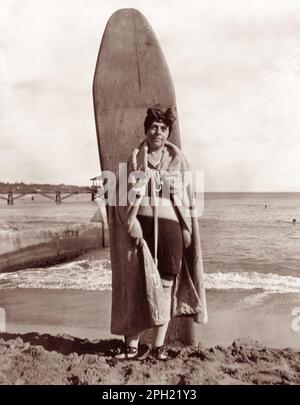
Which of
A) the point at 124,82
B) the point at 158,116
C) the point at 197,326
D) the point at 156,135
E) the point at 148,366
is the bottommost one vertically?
the point at 148,366

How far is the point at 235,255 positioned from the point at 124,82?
80.0 inches

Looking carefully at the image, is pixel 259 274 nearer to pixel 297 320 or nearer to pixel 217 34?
pixel 297 320

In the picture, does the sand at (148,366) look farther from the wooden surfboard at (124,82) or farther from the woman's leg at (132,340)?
the wooden surfboard at (124,82)

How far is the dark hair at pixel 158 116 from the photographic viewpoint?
313cm

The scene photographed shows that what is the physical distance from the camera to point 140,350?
10.5 ft

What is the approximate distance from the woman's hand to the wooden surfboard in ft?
2.03

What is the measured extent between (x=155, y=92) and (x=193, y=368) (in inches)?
68.5

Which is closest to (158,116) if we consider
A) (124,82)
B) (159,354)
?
(124,82)

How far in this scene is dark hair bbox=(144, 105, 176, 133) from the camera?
313 centimetres

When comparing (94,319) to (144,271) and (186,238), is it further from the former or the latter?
(186,238)

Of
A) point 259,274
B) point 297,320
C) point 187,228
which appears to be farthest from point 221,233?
point 187,228

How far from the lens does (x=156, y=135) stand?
3.11m

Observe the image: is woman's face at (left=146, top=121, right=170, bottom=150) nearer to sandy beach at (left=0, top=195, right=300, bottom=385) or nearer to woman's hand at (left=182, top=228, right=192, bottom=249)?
woman's hand at (left=182, top=228, right=192, bottom=249)

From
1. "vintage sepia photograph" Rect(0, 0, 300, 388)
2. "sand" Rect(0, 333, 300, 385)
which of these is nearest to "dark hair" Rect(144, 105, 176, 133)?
"vintage sepia photograph" Rect(0, 0, 300, 388)
